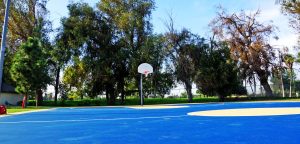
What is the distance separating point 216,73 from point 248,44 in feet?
17.8

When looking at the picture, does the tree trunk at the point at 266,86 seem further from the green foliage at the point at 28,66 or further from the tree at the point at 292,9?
the green foliage at the point at 28,66

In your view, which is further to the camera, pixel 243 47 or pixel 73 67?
pixel 243 47

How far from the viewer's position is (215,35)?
141 ft

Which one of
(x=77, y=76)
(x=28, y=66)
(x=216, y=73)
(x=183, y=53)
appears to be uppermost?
(x=183, y=53)

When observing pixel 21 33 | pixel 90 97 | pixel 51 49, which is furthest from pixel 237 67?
pixel 21 33

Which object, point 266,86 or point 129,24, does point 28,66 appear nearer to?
point 129,24

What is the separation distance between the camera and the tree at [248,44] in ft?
131

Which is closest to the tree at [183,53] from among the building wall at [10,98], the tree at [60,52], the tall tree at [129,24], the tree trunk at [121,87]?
the tall tree at [129,24]

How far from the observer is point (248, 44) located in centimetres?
4109

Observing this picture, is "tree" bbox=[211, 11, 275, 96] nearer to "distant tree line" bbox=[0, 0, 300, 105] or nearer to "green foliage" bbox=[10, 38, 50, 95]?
"distant tree line" bbox=[0, 0, 300, 105]

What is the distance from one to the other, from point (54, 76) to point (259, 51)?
23.6 m

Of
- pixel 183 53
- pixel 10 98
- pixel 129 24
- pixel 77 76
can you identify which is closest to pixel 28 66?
pixel 77 76

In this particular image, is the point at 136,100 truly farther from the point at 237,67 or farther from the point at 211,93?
the point at 237,67

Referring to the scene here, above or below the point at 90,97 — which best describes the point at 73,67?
above
